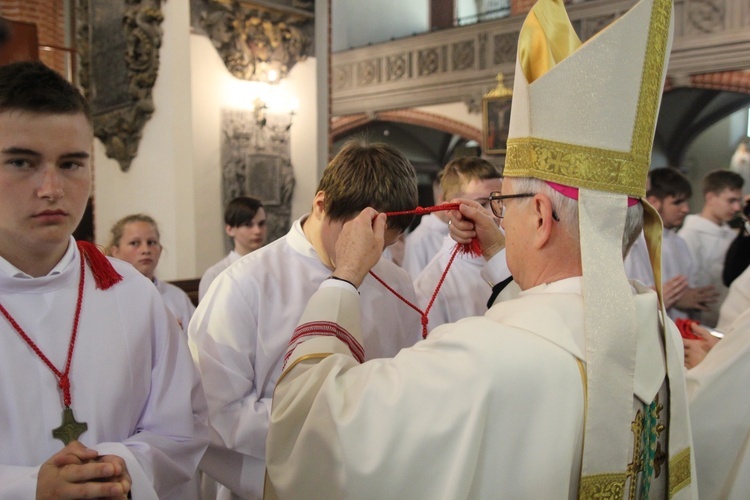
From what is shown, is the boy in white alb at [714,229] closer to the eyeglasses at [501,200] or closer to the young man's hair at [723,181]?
the young man's hair at [723,181]

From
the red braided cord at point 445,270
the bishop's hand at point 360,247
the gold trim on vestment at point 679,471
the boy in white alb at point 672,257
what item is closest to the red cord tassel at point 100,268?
the bishop's hand at point 360,247

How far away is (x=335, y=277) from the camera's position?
1.87 metres

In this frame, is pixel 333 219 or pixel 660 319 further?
pixel 333 219

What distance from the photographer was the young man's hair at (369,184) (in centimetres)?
206

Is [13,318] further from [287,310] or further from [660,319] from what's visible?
[660,319]

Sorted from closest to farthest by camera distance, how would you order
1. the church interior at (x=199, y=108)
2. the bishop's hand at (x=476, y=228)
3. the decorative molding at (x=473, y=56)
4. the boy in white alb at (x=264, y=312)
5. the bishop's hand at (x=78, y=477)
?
the bishop's hand at (x=78, y=477) < the boy in white alb at (x=264, y=312) < the bishop's hand at (x=476, y=228) < the church interior at (x=199, y=108) < the decorative molding at (x=473, y=56)

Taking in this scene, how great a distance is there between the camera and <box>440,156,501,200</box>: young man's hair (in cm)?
363

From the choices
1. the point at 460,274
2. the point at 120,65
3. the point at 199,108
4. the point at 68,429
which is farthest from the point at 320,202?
the point at 120,65

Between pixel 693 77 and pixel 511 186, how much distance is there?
1094 cm

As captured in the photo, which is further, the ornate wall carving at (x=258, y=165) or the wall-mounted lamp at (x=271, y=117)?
the wall-mounted lamp at (x=271, y=117)

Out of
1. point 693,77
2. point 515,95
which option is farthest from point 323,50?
point 693,77

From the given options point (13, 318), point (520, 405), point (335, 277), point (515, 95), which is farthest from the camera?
point (335, 277)

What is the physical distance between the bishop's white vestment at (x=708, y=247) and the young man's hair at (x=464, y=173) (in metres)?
3.22

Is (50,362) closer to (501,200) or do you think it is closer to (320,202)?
(320,202)
